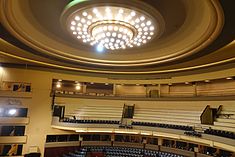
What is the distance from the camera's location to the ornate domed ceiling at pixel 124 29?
5727mm

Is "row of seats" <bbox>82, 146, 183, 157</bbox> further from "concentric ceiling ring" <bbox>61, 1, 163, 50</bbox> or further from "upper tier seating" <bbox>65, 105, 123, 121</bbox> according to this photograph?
"concentric ceiling ring" <bbox>61, 1, 163, 50</bbox>

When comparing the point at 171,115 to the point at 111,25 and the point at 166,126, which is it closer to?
the point at 166,126

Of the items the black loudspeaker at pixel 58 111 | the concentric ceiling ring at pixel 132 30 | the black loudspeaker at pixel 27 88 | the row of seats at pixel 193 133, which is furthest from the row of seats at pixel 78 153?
the row of seats at pixel 193 133

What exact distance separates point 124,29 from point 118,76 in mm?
8774

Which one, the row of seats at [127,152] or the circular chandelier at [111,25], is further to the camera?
the row of seats at [127,152]

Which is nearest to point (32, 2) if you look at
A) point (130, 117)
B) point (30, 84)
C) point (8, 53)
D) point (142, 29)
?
point (142, 29)

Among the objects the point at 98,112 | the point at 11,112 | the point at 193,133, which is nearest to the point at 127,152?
the point at 98,112

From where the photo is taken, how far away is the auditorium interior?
20.4 feet

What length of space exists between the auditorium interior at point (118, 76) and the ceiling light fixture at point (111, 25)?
0.12 feet

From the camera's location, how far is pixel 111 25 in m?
6.39

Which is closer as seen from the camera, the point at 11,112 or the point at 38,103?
the point at 11,112

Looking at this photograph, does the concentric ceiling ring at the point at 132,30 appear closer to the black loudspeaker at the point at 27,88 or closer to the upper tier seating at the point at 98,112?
the black loudspeaker at the point at 27,88

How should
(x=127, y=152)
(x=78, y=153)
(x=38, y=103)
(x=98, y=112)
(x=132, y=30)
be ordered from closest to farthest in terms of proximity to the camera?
(x=132, y=30), (x=127, y=152), (x=78, y=153), (x=38, y=103), (x=98, y=112)

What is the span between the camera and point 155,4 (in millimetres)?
5828
